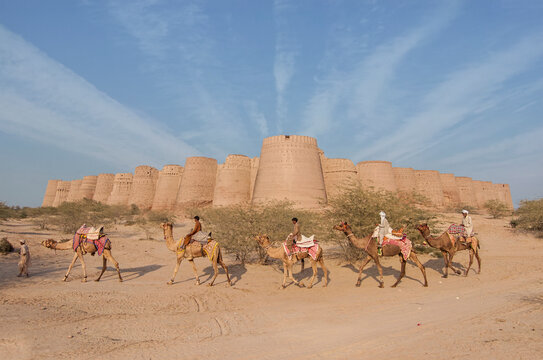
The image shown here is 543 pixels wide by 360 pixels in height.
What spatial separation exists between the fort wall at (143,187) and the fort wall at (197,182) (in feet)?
25.5

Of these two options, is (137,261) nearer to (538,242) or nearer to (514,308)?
(514,308)

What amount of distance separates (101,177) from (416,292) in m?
48.3

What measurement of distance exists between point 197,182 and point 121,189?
15264 millimetres

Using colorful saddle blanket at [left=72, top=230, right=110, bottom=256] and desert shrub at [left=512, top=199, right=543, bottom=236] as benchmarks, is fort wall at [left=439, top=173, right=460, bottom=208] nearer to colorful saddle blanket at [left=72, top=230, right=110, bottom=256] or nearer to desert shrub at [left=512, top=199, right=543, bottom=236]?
desert shrub at [left=512, top=199, right=543, bottom=236]

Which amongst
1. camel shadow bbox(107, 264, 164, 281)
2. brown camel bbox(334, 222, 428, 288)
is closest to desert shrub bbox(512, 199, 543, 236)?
brown camel bbox(334, 222, 428, 288)

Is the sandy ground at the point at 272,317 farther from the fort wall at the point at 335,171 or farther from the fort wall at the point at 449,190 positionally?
the fort wall at the point at 449,190

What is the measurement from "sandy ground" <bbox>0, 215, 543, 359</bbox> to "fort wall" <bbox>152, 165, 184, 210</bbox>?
26706 mm

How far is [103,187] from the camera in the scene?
45.9 meters

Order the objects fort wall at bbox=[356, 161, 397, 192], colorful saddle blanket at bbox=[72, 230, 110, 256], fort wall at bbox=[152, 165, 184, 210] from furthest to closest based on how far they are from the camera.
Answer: fort wall at bbox=[152, 165, 184, 210]
fort wall at bbox=[356, 161, 397, 192]
colorful saddle blanket at bbox=[72, 230, 110, 256]

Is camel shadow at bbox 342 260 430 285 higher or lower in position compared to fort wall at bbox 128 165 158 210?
lower

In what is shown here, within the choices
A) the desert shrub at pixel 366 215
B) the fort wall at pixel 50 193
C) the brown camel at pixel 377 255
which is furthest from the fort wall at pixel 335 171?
the fort wall at pixel 50 193

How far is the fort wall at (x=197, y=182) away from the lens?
32.3 meters

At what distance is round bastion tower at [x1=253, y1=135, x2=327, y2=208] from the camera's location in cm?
2459

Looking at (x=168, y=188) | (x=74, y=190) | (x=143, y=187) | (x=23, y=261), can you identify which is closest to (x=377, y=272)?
(x=23, y=261)
